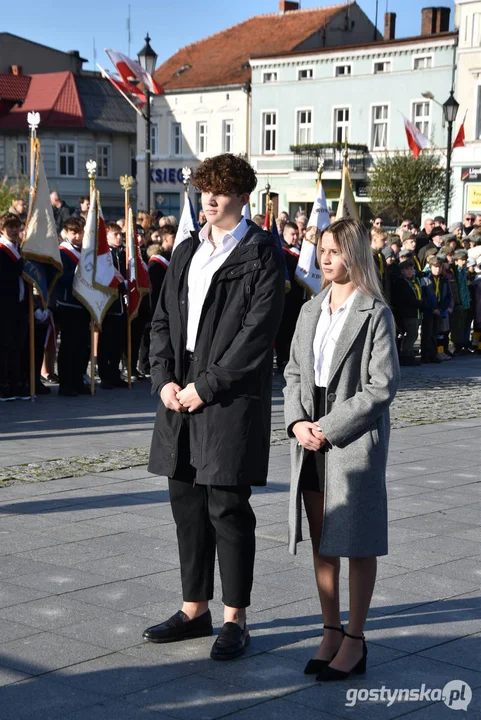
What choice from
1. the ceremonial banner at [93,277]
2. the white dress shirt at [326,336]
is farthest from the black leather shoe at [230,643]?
the ceremonial banner at [93,277]

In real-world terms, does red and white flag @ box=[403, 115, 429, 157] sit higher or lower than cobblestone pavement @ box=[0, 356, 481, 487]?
higher

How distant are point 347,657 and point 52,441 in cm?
616

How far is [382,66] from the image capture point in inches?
1948

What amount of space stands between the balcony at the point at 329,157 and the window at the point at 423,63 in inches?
158

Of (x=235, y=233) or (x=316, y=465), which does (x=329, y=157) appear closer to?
(x=235, y=233)

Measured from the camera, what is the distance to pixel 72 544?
6.80m

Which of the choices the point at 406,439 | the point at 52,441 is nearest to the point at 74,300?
the point at 52,441

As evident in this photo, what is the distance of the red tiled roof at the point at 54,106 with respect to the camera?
6016cm

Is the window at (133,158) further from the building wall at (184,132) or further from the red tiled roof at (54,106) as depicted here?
the red tiled roof at (54,106)

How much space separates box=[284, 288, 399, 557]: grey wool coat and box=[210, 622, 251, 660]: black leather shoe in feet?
1.88

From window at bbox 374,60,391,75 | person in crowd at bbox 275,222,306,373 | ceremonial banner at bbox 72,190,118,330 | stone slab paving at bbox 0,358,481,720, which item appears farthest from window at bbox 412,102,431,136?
stone slab paving at bbox 0,358,481,720

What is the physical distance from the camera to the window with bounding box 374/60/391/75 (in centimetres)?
4912

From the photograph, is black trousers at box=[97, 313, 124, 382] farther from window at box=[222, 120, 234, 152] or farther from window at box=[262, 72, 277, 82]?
window at box=[222, 120, 234, 152]

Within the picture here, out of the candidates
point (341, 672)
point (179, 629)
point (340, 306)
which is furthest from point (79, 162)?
point (341, 672)
